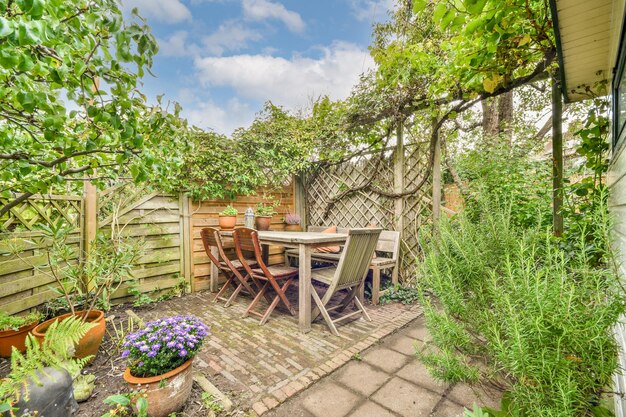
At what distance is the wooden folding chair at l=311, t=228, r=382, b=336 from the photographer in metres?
2.68

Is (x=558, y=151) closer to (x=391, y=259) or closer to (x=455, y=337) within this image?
(x=455, y=337)

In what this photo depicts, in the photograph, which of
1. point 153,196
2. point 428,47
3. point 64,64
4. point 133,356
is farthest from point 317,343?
point 428,47

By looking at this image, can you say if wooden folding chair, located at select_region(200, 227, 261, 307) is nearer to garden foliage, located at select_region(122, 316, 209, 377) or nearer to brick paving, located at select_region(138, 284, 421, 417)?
brick paving, located at select_region(138, 284, 421, 417)

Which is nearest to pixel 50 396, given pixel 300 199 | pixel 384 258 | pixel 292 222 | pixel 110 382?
pixel 110 382

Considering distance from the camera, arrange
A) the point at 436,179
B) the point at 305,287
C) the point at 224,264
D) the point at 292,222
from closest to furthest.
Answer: the point at 305,287 → the point at 224,264 → the point at 436,179 → the point at 292,222

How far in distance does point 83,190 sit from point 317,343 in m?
3.10

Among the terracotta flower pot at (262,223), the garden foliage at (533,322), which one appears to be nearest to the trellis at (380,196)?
the terracotta flower pot at (262,223)

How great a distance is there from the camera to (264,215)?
4.70 metres

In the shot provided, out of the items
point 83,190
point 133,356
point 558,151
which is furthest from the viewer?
point 83,190

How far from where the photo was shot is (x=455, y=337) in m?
1.02

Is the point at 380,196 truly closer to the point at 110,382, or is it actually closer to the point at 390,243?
the point at 390,243

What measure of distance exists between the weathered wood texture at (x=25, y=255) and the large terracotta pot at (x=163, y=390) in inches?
54.8

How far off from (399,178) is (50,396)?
4.04 m

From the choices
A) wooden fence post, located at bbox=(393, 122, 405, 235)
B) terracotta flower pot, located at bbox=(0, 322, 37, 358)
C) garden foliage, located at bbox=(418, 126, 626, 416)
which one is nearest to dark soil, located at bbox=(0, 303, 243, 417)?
terracotta flower pot, located at bbox=(0, 322, 37, 358)
